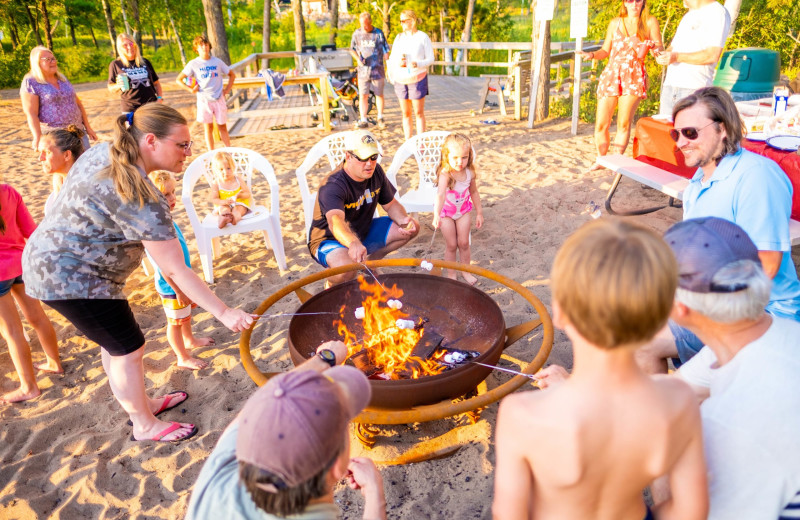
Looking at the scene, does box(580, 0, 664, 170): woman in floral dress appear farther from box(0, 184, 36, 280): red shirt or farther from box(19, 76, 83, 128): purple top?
box(19, 76, 83, 128): purple top

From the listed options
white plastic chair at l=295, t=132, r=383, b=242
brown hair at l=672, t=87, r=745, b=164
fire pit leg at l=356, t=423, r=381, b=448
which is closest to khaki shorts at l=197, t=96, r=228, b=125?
white plastic chair at l=295, t=132, r=383, b=242

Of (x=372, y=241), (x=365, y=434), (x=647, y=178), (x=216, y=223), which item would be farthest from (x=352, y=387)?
(x=647, y=178)

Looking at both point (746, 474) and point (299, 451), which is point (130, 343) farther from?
point (746, 474)

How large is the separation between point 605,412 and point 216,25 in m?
13.9

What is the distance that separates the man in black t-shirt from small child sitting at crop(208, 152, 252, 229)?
3.94ft

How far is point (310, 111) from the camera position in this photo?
35.3 feet

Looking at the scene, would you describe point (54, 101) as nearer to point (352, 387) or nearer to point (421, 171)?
point (421, 171)

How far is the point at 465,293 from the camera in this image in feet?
11.5

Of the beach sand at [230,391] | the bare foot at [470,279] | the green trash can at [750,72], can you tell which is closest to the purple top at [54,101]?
the beach sand at [230,391]

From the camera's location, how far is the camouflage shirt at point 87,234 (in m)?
2.50

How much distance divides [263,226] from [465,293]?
234 centimetres

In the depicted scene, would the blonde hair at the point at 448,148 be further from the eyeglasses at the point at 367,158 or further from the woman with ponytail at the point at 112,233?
the woman with ponytail at the point at 112,233

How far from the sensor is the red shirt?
3.23 meters

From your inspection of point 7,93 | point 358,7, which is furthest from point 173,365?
point 358,7
